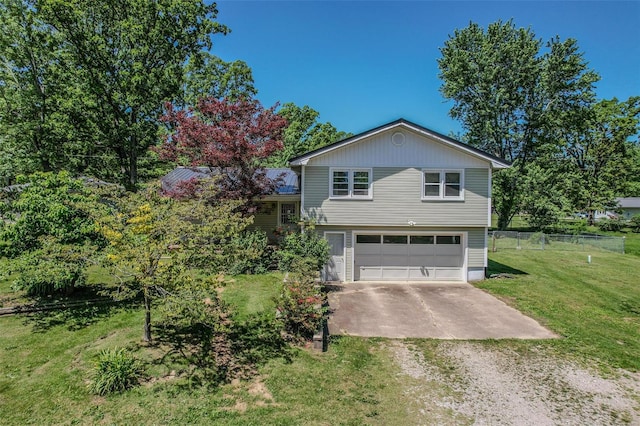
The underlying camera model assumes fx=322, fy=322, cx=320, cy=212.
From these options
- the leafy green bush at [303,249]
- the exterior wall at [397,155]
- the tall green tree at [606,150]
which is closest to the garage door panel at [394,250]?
the leafy green bush at [303,249]

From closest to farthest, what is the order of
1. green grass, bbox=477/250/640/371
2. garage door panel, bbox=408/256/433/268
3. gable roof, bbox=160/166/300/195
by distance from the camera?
green grass, bbox=477/250/640/371 → garage door panel, bbox=408/256/433/268 → gable roof, bbox=160/166/300/195

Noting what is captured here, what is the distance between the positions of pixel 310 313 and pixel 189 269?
3.18 meters

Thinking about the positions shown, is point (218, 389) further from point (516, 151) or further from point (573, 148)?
point (573, 148)

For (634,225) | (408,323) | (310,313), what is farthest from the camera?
(634,225)

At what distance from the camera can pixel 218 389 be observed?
595 cm

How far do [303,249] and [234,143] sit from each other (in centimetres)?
528

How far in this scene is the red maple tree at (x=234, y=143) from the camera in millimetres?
13508

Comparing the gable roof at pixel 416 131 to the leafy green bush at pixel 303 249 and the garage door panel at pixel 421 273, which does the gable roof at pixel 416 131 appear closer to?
the leafy green bush at pixel 303 249

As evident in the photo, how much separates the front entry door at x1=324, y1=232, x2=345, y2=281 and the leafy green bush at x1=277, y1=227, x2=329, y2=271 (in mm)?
774

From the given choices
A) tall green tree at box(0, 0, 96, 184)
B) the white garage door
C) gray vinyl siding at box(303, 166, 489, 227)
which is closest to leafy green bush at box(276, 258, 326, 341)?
gray vinyl siding at box(303, 166, 489, 227)

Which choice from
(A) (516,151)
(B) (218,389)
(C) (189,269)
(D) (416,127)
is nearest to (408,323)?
(B) (218,389)

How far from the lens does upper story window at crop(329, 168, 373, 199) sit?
14.3 m

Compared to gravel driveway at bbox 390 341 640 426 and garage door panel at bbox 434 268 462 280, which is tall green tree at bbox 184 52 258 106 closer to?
garage door panel at bbox 434 268 462 280

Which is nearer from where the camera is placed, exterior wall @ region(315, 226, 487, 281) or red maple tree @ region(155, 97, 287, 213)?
red maple tree @ region(155, 97, 287, 213)
